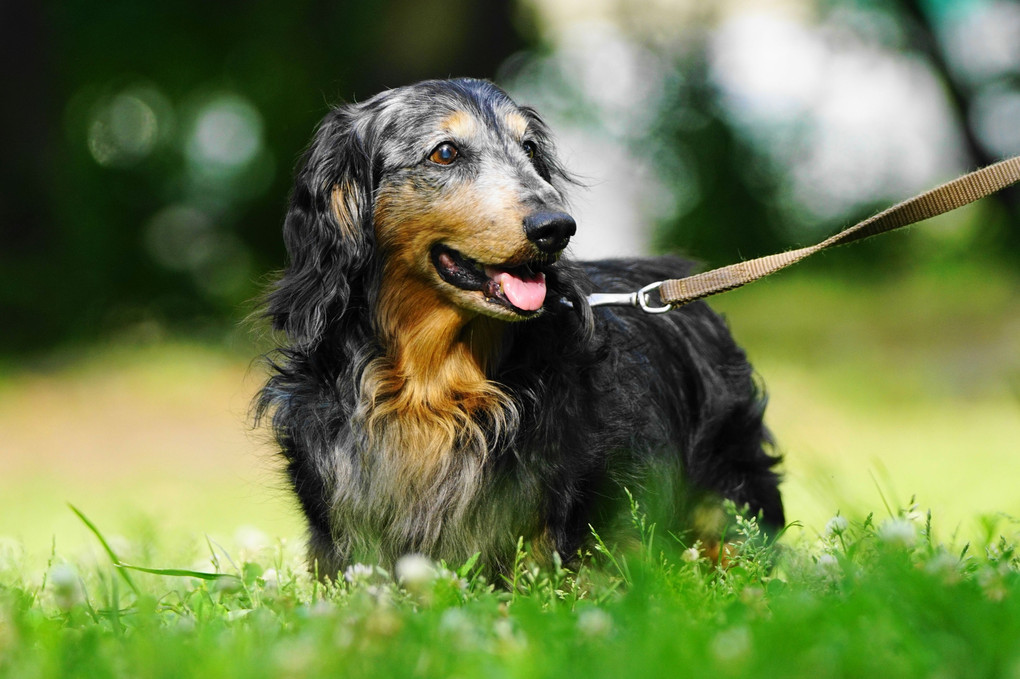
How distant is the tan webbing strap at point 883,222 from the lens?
10.6 feet

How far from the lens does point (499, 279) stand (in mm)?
3326

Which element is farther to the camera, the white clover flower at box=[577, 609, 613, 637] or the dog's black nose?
the dog's black nose

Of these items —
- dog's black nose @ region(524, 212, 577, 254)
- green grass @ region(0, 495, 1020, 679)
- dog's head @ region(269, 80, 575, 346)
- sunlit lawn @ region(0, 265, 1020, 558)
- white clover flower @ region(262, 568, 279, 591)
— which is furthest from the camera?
sunlit lawn @ region(0, 265, 1020, 558)

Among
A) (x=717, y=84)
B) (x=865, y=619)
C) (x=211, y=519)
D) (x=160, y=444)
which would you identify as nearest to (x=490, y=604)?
(x=865, y=619)

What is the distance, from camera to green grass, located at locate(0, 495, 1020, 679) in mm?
1879

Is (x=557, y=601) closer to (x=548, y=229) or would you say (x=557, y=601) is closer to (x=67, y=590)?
(x=548, y=229)

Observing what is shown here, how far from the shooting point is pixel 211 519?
6.69m

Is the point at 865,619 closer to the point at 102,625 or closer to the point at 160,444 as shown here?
the point at 102,625

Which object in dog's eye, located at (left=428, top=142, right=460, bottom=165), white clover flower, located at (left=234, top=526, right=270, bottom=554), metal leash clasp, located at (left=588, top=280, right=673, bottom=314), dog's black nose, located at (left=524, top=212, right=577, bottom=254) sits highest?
dog's eye, located at (left=428, top=142, right=460, bottom=165)

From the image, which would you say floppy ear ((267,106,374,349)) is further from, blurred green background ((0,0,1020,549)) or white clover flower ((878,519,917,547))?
blurred green background ((0,0,1020,549))

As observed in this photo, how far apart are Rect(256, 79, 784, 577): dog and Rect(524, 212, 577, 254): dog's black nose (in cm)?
8

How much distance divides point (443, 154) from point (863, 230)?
4.50 ft

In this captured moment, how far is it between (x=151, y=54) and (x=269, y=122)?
5.23 ft

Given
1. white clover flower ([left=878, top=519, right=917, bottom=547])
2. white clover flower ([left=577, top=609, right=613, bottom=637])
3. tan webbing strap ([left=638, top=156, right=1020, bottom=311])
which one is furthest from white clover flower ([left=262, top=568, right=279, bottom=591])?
white clover flower ([left=878, top=519, right=917, bottom=547])
